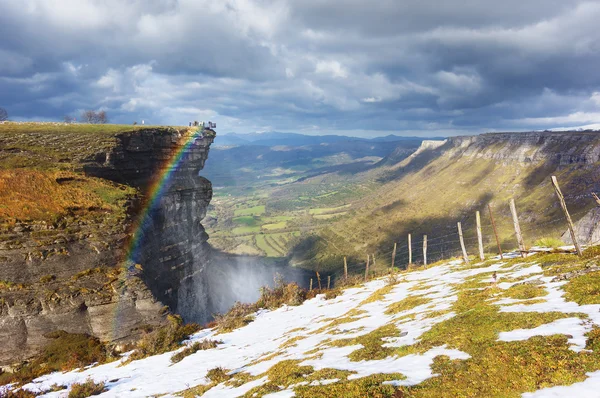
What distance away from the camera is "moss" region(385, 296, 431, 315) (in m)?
17.7

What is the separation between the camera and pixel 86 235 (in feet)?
105

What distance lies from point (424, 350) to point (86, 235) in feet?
109

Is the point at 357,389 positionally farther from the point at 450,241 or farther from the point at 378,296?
the point at 450,241

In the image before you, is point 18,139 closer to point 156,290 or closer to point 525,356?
point 156,290

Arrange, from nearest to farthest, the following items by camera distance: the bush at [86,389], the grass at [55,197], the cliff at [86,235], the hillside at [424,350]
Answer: the hillside at [424,350]
the bush at [86,389]
the cliff at [86,235]
the grass at [55,197]

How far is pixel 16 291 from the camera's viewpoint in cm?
2773

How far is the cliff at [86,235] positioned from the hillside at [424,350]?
8584 mm

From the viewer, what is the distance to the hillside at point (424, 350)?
7859 mm

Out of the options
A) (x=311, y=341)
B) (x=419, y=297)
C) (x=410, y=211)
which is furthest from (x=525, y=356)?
(x=410, y=211)

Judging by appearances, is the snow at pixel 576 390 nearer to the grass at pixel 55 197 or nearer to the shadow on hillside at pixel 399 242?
the grass at pixel 55 197

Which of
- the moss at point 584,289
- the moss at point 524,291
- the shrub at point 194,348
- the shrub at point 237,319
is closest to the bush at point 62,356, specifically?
the shrub at point 194,348

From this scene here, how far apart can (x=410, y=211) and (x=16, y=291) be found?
186 metres

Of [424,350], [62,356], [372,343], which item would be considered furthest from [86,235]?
[424,350]

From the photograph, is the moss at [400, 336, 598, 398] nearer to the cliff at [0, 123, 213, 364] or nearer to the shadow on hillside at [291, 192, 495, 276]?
the cliff at [0, 123, 213, 364]
